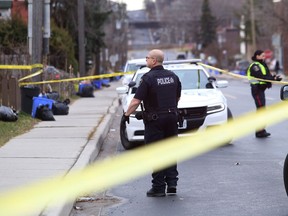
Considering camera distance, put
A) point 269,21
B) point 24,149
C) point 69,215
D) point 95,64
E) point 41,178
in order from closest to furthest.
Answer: point 69,215
point 41,178
point 24,149
point 95,64
point 269,21

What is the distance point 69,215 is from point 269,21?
58.9m

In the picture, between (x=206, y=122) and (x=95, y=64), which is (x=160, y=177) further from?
(x=95, y=64)


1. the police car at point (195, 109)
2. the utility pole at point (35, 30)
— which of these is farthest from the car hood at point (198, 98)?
Result: the utility pole at point (35, 30)

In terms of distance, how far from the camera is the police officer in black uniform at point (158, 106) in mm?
9195

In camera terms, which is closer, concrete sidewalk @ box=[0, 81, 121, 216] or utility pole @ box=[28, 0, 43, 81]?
concrete sidewalk @ box=[0, 81, 121, 216]

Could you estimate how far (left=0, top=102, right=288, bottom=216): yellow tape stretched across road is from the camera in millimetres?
8297

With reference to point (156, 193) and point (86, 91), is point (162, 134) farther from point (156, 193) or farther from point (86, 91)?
point (86, 91)

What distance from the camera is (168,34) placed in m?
166

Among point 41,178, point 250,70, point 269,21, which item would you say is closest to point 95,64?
point 269,21

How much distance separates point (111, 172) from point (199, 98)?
10.0ft

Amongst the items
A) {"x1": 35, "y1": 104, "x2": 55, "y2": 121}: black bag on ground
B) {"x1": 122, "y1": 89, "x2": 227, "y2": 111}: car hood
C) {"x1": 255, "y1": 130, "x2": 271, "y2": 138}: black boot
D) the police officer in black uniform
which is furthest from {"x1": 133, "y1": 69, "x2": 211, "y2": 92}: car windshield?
the police officer in black uniform

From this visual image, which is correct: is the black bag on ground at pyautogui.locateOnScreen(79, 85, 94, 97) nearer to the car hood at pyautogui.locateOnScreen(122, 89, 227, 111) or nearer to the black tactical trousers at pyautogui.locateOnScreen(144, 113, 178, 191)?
the car hood at pyautogui.locateOnScreen(122, 89, 227, 111)

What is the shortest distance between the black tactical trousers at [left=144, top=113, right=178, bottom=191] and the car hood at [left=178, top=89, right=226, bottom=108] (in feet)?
13.4

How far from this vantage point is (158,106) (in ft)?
30.3
